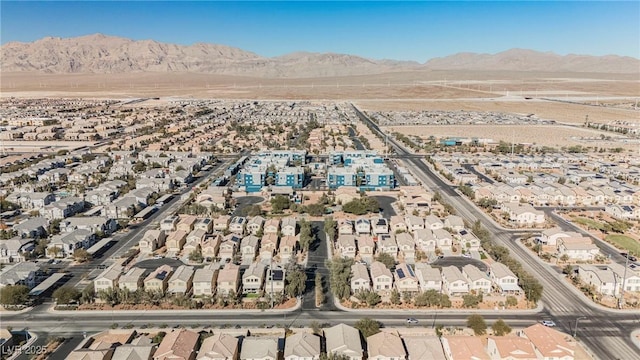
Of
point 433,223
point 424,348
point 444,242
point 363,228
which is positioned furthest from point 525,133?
point 424,348

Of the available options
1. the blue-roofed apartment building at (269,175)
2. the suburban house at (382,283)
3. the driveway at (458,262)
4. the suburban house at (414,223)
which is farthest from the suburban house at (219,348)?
the blue-roofed apartment building at (269,175)

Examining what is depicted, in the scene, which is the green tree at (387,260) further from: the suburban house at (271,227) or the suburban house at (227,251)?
the suburban house at (227,251)

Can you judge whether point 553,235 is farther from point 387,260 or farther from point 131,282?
point 131,282

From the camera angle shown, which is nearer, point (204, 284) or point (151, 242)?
point (204, 284)

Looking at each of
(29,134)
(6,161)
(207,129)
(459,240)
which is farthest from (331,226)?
(29,134)

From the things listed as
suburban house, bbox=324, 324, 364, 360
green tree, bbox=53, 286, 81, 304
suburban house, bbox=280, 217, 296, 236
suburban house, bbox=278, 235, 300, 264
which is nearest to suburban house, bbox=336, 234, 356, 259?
suburban house, bbox=278, 235, 300, 264
